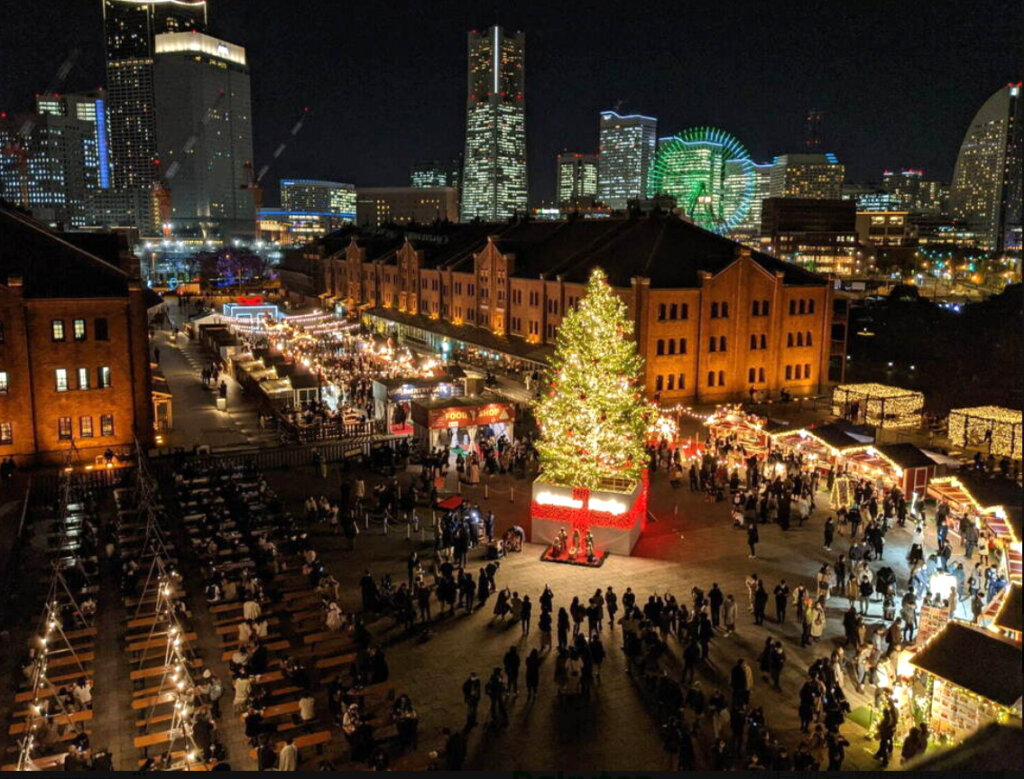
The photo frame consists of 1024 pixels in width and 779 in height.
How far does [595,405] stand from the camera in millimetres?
25969

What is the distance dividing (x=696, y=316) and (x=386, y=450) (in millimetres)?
21354

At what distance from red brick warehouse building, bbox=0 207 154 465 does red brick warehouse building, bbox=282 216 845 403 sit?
76.9 feet

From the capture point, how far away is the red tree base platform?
2470 centimetres

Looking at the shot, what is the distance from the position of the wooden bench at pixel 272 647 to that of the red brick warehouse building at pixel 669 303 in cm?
3001

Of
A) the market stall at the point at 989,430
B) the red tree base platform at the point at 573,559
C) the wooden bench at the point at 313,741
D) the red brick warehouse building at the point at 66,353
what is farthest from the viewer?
the market stall at the point at 989,430

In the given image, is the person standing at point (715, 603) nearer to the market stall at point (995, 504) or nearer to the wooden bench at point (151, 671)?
the market stall at point (995, 504)

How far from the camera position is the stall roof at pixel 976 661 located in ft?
45.2

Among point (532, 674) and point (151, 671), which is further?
point (151, 671)

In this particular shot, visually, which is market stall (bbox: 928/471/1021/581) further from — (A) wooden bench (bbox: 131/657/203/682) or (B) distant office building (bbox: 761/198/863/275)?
(B) distant office building (bbox: 761/198/863/275)

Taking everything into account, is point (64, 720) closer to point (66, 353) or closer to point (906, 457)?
point (66, 353)

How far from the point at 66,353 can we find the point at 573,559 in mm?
24609

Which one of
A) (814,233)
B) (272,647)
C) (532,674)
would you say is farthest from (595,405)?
(814,233)

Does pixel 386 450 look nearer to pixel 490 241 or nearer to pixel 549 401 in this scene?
pixel 549 401

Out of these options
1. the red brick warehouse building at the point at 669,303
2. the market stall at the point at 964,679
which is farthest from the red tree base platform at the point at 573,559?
the red brick warehouse building at the point at 669,303
